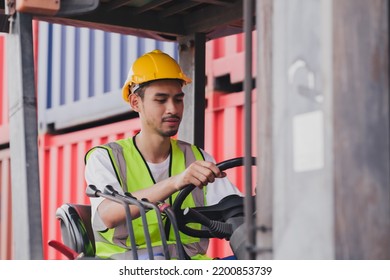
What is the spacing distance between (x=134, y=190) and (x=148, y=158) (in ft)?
0.68

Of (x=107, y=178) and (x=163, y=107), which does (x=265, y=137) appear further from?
(x=163, y=107)

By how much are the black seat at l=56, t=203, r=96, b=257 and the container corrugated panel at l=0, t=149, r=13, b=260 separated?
7.21 meters

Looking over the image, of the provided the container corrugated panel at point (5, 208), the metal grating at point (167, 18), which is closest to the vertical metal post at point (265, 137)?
the metal grating at point (167, 18)

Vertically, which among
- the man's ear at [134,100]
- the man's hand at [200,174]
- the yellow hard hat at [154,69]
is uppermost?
the yellow hard hat at [154,69]

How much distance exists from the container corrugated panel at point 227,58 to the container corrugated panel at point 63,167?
153cm

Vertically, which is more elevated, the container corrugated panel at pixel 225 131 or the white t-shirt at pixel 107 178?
the container corrugated panel at pixel 225 131

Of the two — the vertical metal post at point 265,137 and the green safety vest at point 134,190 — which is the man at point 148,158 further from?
the vertical metal post at point 265,137

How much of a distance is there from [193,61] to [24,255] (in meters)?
1.99

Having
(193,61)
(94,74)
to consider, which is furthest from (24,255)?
(94,74)

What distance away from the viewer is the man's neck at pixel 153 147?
439cm

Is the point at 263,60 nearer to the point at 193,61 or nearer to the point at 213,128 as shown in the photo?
the point at 193,61

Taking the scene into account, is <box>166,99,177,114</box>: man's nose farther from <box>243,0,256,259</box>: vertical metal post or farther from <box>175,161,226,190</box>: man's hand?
<box>243,0,256,259</box>: vertical metal post

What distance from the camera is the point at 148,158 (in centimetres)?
438

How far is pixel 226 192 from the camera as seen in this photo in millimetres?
4469
